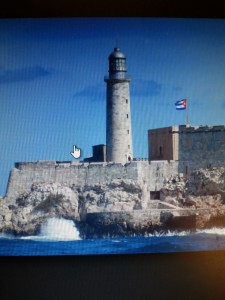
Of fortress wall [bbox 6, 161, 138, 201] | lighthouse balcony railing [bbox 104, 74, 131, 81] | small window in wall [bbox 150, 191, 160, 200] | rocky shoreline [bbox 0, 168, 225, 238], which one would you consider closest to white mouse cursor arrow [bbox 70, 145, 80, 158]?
fortress wall [bbox 6, 161, 138, 201]

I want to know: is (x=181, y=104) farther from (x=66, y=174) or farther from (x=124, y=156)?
(x=66, y=174)

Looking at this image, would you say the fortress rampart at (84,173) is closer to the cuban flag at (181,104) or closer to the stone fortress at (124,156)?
the stone fortress at (124,156)

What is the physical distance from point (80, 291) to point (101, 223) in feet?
3.48

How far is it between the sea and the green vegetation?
195mm

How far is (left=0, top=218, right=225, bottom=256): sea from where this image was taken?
7367 millimetres

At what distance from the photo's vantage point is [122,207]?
802 cm

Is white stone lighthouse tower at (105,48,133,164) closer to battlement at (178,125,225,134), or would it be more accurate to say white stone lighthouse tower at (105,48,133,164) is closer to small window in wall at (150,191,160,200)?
small window in wall at (150,191,160,200)

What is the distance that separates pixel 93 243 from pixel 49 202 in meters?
0.63

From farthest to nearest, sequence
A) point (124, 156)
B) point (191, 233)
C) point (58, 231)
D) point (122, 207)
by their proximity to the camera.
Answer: point (122, 207) → point (124, 156) → point (191, 233) → point (58, 231)

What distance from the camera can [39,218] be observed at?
25.0ft

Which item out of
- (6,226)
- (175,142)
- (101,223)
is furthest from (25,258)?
(175,142)

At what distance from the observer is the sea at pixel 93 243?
7.37 meters

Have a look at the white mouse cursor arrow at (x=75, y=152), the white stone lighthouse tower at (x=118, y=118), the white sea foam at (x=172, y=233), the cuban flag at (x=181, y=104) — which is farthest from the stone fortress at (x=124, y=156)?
the white sea foam at (x=172, y=233)

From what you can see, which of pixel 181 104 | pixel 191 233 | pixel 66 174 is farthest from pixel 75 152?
pixel 191 233
